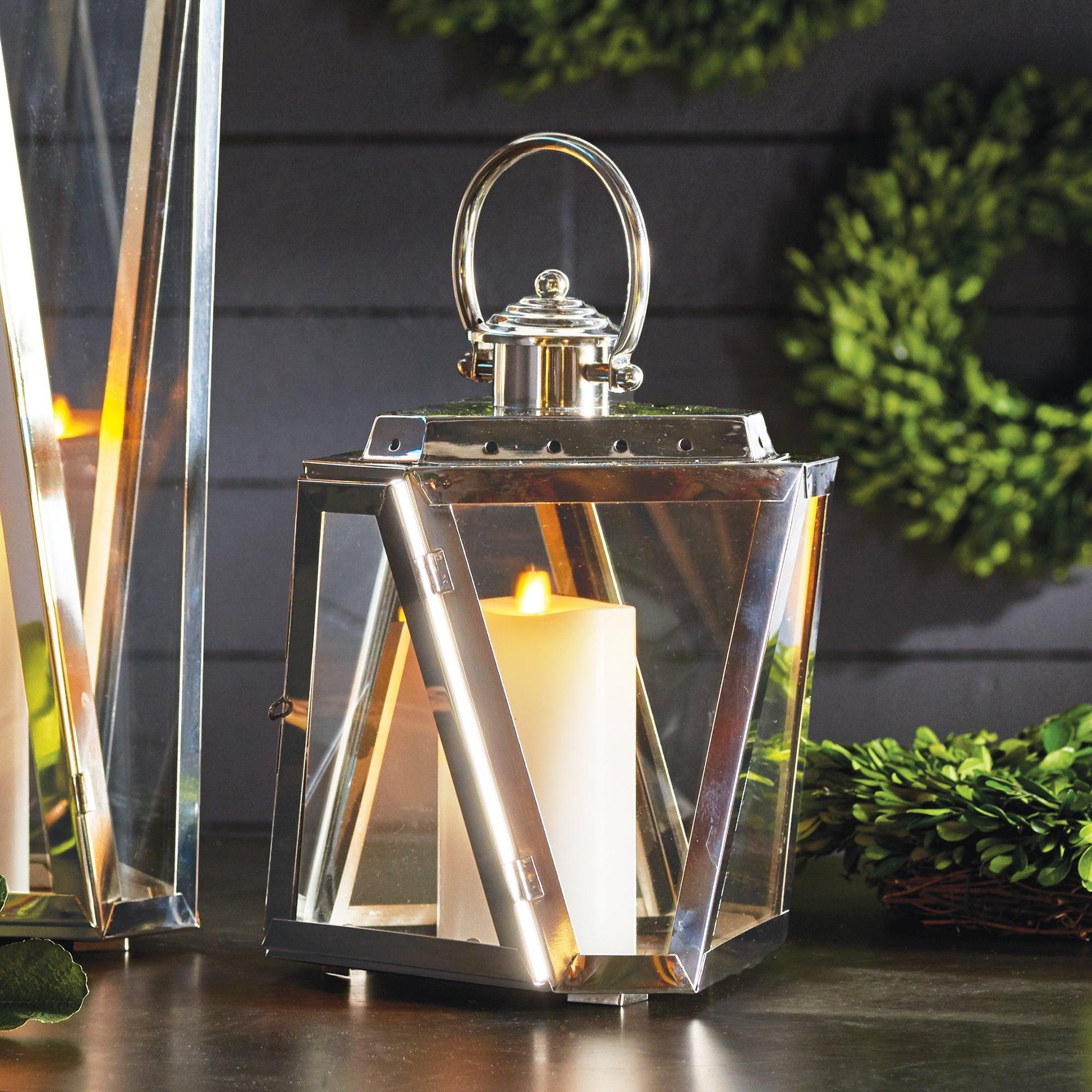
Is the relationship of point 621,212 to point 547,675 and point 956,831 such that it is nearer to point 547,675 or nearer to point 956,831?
point 547,675

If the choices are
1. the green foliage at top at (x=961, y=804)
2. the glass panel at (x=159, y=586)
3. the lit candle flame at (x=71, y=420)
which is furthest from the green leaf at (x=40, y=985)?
the green foliage at top at (x=961, y=804)

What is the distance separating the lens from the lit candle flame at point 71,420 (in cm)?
57

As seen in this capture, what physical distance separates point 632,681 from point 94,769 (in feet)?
0.72

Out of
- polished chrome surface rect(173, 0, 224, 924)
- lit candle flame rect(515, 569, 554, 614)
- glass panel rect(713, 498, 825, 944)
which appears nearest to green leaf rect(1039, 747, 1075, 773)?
glass panel rect(713, 498, 825, 944)

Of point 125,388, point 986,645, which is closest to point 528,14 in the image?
point 125,388

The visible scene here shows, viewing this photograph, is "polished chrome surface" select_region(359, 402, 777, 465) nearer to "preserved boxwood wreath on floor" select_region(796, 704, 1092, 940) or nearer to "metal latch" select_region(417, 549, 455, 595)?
"metal latch" select_region(417, 549, 455, 595)

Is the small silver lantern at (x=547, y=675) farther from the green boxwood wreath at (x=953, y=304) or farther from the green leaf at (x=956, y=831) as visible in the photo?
the green boxwood wreath at (x=953, y=304)

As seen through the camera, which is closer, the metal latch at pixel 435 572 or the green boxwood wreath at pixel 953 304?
the metal latch at pixel 435 572

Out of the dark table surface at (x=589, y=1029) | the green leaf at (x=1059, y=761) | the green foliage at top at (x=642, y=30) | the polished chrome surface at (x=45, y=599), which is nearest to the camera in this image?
the dark table surface at (x=589, y=1029)

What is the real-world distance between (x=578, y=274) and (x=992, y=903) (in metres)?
0.44

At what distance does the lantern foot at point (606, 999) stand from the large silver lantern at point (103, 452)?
0.18m

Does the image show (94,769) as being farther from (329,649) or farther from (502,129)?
(502,129)

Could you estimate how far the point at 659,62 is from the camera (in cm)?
84

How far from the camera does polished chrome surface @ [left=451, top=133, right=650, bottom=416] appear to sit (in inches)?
21.6
